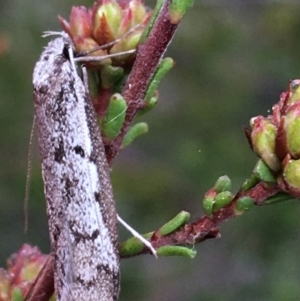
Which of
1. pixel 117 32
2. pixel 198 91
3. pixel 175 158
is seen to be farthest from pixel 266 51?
pixel 117 32

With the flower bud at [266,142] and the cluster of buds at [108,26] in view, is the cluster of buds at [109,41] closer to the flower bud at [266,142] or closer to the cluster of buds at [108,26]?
the cluster of buds at [108,26]

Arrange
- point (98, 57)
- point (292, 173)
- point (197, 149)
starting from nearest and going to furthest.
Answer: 1. point (292, 173)
2. point (98, 57)
3. point (197, 149)

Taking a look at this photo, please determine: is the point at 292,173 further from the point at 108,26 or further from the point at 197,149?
the point at 197,149

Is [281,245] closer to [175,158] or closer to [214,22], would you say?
[175,158]

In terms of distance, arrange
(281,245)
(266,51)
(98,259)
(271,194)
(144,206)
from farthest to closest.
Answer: (266,51)
(144,206)
(281,245)
(98,259)
(271,194)

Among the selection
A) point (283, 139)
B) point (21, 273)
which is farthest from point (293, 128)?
point (21, 273)

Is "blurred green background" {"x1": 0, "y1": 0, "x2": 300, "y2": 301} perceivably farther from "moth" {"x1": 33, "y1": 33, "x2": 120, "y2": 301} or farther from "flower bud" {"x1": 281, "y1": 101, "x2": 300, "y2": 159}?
"flower bud" {"x1": 281, "y1": 101, "x2": 300, "y2": 159}

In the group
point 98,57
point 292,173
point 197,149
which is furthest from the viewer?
point 197,149
